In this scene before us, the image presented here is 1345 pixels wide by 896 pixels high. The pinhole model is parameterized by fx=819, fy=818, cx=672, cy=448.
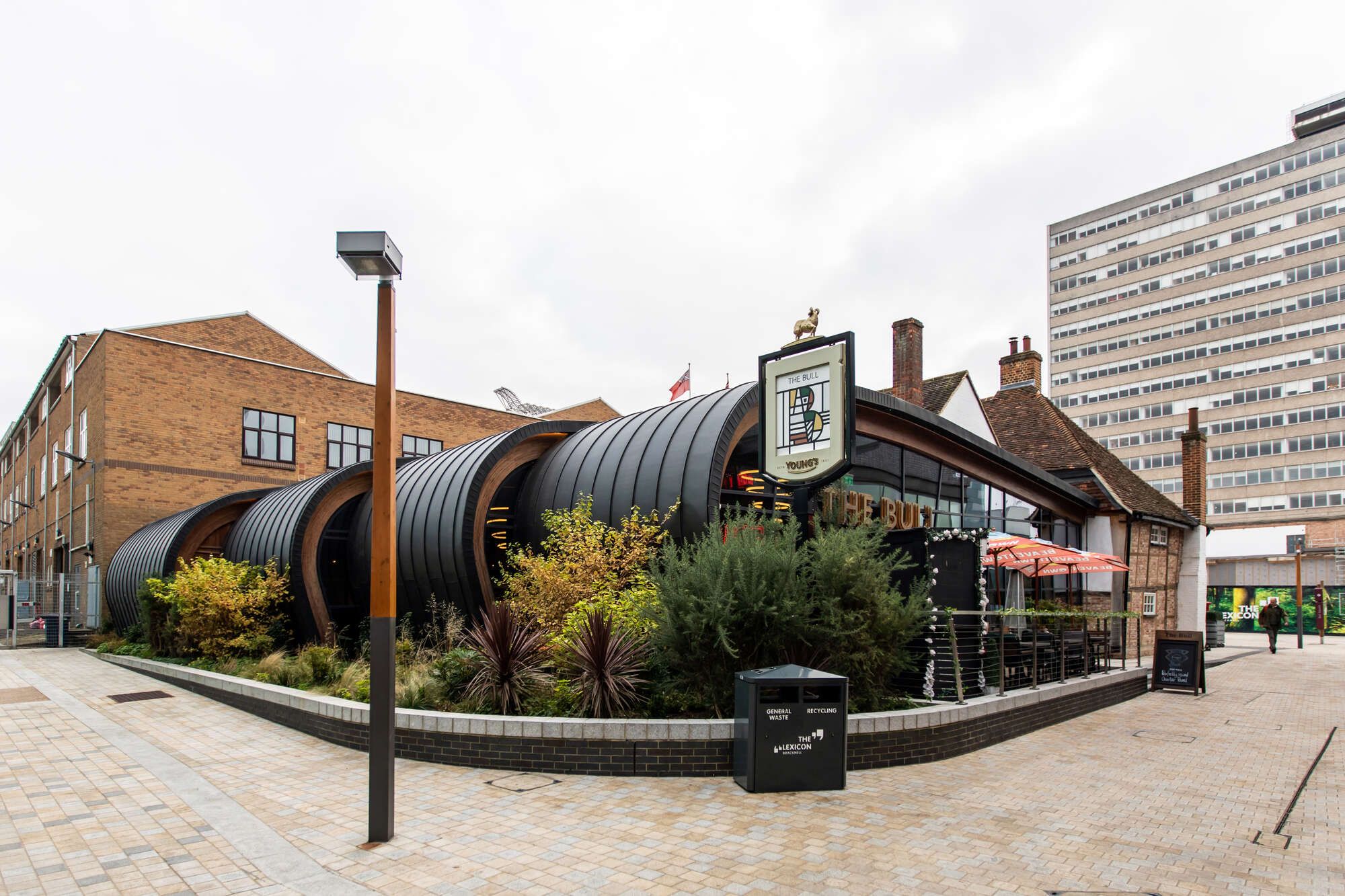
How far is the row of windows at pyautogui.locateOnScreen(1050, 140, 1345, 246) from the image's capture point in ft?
231

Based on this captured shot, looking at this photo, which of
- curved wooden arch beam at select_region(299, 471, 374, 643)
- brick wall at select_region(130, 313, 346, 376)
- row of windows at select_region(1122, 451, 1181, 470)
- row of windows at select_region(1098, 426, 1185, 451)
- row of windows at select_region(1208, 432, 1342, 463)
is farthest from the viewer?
row of windows at select_region(1098, 426, 1185, 451)

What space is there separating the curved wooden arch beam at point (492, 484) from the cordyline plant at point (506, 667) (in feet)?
9.20

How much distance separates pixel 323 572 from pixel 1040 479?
677 inches

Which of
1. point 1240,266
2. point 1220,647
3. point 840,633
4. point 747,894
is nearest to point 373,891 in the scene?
point 747,894

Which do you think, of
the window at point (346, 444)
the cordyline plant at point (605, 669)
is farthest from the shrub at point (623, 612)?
the window at point (346, 444)

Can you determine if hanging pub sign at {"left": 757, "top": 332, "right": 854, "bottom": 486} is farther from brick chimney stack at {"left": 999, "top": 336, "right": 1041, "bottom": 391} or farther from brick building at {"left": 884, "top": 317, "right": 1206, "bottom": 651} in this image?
brick chimney stack at {"left": 999, "top": 336, "right": 1041, "bottom": 391}

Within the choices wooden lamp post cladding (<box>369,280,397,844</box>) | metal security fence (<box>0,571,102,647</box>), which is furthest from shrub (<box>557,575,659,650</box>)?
metal security fence (<box>0,571,102,647</box>)

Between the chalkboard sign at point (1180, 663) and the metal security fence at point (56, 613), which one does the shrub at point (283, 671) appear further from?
the metal security fence at point (56, 613)

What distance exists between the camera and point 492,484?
13.3m

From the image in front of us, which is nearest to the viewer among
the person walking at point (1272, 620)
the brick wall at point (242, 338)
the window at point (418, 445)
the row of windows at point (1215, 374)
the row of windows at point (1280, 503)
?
the person walking at point (1272, 620)

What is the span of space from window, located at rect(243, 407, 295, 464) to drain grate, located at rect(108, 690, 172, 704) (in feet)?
59.6

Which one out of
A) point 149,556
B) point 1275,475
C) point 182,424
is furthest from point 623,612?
point 1275,475

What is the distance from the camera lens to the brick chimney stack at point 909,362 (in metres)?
23.9

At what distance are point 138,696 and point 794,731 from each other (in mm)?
11699
